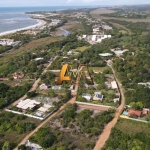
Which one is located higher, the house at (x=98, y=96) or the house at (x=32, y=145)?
the house at (x=98, y=96)

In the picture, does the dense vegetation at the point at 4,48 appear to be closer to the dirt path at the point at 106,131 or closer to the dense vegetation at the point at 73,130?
the dense vegetation at the point at 73,130

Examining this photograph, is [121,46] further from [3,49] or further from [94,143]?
[94,143]

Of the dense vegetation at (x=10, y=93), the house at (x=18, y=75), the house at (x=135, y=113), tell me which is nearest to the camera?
the house at (x=135, y=113)

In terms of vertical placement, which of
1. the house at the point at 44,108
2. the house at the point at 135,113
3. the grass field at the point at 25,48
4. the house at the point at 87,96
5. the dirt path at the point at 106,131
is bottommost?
the dirt path at the point at 106,131

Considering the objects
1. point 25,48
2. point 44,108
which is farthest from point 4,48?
point 44,108

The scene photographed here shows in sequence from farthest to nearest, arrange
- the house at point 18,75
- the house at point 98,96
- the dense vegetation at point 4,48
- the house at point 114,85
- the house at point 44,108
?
the dense vegetation at point 4,48 < the house at point 18,75 < the house at point 114,85 < the house at point 98,96 < the house at point 44,108

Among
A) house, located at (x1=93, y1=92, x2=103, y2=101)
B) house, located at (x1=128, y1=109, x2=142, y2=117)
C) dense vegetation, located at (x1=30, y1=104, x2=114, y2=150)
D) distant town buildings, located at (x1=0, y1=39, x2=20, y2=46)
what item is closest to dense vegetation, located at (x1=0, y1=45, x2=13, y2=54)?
distant town buildings, located at (x1=0, y1=39, x2=20, y2=46)

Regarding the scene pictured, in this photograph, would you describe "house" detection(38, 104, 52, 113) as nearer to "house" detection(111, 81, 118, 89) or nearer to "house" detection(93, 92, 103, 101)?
"house" detection(93, 92, 103, 101)

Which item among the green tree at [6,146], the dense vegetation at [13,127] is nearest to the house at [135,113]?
the dense vegetation at [13,127]
